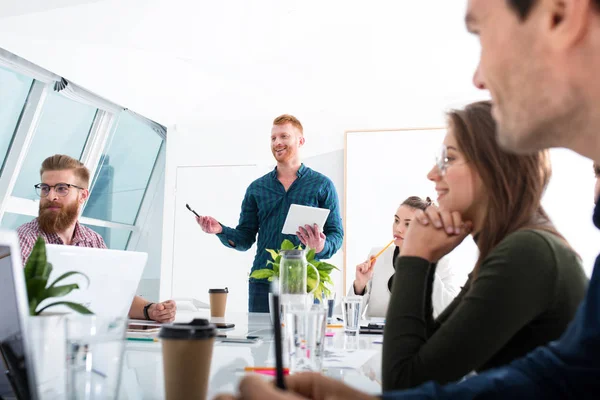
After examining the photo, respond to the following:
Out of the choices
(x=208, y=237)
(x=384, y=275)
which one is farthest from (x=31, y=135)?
(x=384, y=275)

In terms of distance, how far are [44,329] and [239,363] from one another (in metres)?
0.57

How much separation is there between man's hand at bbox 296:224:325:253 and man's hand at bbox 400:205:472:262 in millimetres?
1762

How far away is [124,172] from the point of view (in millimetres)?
7270

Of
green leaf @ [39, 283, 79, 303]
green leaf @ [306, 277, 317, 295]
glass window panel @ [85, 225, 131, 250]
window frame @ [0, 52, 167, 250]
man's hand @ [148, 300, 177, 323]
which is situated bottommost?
green leaf @ [39, 283, 79, 303]

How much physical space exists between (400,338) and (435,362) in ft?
0.30

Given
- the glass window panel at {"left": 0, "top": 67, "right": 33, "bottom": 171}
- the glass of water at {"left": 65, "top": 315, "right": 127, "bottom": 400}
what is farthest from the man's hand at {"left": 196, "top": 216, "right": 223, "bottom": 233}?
the glass window panel at {"left": 0, "top": 67, "right": 33, "bottom": 171}

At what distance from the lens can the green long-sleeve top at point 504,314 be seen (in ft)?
3.40

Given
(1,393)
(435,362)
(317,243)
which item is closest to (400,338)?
(435,362)

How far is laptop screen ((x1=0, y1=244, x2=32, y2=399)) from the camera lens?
789 millimetres


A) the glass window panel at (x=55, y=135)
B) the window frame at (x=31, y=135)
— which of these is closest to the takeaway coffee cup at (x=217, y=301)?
the window frame at (x=31, y=135)

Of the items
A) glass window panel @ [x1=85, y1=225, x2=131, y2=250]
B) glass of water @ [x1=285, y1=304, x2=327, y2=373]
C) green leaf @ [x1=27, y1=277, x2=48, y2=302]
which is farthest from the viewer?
glass window panel @ [x1=85, y1=225, x2=131, y2=250]

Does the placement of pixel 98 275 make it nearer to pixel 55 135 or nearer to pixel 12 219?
pixel 12 219

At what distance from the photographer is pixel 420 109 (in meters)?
5.93

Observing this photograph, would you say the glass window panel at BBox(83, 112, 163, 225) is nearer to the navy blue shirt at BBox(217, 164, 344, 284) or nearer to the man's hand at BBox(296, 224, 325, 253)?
the navy blue shirt at BBox(217, 164, 344, 284)
